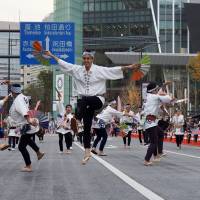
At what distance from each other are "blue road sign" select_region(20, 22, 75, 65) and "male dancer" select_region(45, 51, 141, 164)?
18567mm

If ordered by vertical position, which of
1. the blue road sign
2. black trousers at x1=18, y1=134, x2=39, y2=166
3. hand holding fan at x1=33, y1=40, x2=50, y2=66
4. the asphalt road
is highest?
the blue road sign

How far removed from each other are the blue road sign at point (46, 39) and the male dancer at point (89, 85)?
18567mm

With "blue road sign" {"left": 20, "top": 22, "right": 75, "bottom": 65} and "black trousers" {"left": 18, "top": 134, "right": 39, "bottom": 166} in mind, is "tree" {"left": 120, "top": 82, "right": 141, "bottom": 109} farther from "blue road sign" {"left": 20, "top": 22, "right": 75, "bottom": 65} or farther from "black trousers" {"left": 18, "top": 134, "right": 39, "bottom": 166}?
"black trousers" {"left": 18, "top": 134, "right": 39, "bottom": 166}

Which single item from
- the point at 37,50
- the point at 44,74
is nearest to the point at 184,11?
the point at 44,74

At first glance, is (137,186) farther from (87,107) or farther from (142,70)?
(142,70)

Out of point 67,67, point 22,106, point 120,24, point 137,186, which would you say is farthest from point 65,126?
point 120,24

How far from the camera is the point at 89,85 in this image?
38.2ft

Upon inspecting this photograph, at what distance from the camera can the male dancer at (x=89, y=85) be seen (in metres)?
11.6

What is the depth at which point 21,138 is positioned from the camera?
1223cm

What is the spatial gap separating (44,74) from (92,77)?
93.4m

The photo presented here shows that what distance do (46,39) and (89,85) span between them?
1907cm

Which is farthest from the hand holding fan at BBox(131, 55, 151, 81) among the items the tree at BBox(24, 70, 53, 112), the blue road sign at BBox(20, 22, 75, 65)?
the tree at BBox(24, 70, 53, 112)

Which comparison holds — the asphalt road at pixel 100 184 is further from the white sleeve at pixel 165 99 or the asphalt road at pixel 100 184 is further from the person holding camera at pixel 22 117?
the white sleeve at pixel 165 99

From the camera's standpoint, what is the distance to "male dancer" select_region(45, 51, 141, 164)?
455 inches
